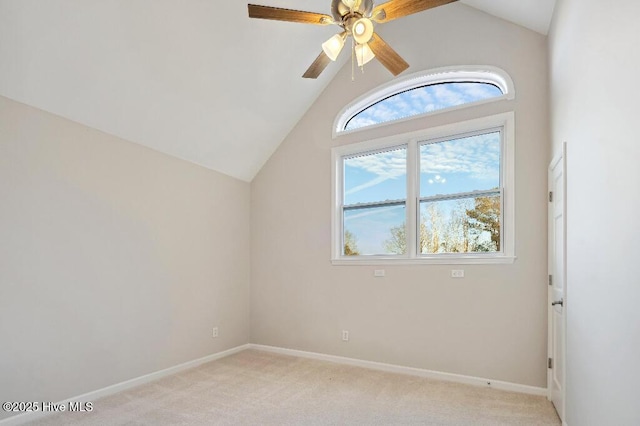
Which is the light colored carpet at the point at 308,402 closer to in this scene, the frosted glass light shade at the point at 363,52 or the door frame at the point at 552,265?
the door frame at the point at 552,265

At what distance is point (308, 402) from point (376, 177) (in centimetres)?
266

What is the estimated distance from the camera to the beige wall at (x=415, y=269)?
3455mm

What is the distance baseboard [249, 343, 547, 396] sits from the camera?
3.39 m

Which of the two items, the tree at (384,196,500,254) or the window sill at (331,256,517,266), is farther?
the tree at (384,196,500,254)

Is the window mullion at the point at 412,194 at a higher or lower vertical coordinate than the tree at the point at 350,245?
higher

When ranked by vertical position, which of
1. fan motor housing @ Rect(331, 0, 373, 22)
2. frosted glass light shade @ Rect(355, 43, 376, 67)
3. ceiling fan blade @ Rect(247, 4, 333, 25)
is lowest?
frosted glass light shade @ Rect(355, 43, 376, 67)

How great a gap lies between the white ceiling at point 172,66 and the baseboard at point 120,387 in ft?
7.91

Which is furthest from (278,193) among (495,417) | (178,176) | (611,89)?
(611,89)

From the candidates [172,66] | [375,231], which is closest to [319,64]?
[172,66]

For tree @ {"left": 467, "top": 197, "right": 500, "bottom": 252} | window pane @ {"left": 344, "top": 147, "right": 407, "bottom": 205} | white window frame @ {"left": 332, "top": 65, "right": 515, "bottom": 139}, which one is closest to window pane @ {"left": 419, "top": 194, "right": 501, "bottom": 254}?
tree @ {"left": 467, "top": 197, "right": 500, "bottom": 252}

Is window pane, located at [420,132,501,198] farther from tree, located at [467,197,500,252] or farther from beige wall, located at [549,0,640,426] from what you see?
beige wall, located at [549,0,640,426]

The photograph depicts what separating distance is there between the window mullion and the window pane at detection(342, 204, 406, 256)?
10 cm

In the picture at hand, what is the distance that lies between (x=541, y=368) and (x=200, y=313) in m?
3.69

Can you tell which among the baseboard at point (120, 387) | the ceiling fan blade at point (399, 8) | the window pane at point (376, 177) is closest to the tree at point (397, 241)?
the window pane at point (376, 177)
